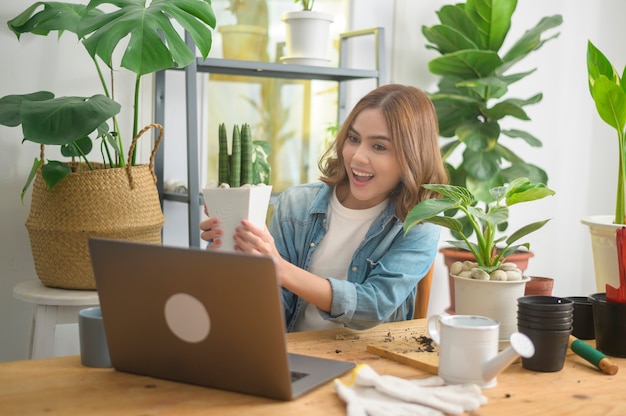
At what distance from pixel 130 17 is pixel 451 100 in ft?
5.54

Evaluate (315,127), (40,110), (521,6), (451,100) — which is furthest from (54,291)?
(521,6)

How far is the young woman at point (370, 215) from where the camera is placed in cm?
192

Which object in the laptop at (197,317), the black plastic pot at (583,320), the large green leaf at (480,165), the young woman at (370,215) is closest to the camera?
the laptop at (197,317)

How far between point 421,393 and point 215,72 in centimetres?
185

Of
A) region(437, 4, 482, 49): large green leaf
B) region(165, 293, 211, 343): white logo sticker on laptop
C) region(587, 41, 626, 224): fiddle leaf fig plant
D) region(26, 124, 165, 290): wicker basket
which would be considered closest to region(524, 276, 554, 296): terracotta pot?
region(587, 41, 626, 224): fiddle leaf fig plant

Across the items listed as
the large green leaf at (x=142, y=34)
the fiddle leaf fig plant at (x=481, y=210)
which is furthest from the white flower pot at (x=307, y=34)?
the fiddle leaf fig plant at (x=481, y=210)

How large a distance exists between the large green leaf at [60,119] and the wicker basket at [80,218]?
27 cm

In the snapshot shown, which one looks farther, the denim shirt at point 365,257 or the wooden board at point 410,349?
the denim shirt at point 365,257

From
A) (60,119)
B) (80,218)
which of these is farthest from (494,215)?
(80,218)

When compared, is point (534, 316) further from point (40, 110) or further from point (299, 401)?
point (40, 110)

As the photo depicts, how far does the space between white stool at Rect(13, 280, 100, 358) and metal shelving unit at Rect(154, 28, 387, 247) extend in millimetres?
483

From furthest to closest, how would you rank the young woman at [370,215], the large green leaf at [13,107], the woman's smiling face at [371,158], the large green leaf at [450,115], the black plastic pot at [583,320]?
the large green leaf at [450,115] < the large green leaf at [13,107] < the woman's smiling face at [371,158] < the young woman at [370,215] < the black plastic pot at [583,320]

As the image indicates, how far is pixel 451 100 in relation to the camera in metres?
3.32

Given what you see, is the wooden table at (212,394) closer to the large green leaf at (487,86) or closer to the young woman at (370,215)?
the young woman at (370,215)
